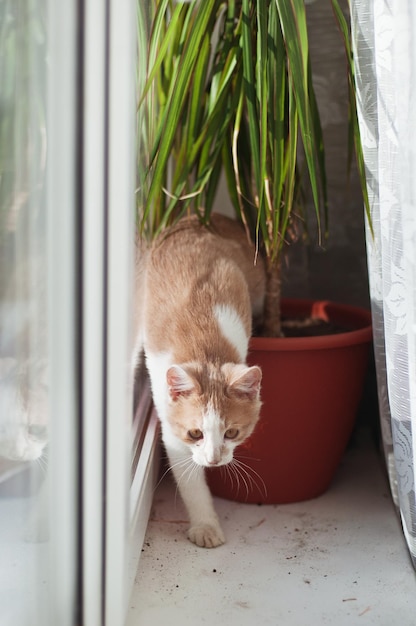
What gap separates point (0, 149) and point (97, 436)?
371 mm

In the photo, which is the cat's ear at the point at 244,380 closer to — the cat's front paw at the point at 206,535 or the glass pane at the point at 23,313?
the cat's front paw at the point at 206,535

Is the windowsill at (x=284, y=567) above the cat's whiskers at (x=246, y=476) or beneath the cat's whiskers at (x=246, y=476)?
beneath

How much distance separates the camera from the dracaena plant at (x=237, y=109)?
1140 mm

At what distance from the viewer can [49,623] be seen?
0.86m

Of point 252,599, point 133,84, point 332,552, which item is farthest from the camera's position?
point 332,552

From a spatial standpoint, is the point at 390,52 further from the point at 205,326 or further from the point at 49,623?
the point at 49,623

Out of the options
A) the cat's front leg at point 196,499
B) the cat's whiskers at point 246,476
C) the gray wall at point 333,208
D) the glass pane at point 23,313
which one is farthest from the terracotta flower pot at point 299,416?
the glass pane at point 23,313

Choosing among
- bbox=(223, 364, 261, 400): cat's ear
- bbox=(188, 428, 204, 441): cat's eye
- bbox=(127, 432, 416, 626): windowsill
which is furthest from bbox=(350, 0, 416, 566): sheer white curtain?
bbox=(188, 428, 204, 441): cat's eye

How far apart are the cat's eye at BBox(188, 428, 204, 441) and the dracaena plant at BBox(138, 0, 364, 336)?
14.3 inches

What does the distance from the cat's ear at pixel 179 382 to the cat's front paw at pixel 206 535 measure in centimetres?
26

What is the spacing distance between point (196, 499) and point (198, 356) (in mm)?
266

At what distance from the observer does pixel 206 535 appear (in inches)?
48.1

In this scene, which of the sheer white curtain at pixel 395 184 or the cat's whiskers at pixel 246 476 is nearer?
the sheer white curtain at pixel 395 184

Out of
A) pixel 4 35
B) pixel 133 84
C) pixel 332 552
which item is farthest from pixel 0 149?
pixel 332 552
